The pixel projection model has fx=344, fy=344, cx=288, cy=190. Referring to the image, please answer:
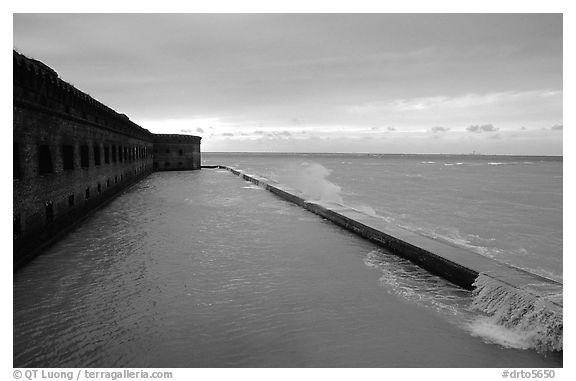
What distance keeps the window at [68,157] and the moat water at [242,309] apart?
123 inches

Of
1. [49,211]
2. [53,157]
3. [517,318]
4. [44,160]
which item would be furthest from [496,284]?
[53,157]

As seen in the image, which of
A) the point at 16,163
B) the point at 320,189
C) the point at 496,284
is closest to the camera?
the point at 496,284

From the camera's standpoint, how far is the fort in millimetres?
7403

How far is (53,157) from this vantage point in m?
9.81

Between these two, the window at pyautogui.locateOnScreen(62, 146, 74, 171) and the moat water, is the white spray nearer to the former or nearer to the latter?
the moat water

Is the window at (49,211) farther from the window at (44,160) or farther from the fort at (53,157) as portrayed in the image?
the window at (44,160)

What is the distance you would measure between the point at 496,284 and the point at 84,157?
46.9 ft

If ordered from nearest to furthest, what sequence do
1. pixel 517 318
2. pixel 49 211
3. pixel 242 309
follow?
pixel 517 318, pixel 242 309, pixel 49 211

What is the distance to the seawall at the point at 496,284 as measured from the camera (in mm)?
4495

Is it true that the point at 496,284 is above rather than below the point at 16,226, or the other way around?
below

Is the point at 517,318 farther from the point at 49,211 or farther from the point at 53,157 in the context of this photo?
the point at 53,157

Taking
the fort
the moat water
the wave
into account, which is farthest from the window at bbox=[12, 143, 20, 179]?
the wave

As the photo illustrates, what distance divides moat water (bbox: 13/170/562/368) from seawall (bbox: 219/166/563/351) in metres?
0.24

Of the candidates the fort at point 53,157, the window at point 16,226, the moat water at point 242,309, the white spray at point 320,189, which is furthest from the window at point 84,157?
the white spray at point 320,189
